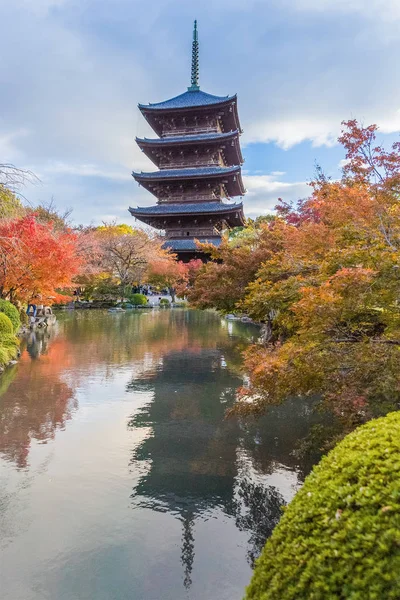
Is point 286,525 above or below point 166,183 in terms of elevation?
below

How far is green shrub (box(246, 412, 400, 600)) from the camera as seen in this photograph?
1.30m

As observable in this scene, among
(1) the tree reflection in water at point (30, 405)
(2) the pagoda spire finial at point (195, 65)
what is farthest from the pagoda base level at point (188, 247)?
(1) the tree reflection in water at point (30, 405)

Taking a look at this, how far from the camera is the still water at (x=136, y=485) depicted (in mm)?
3086

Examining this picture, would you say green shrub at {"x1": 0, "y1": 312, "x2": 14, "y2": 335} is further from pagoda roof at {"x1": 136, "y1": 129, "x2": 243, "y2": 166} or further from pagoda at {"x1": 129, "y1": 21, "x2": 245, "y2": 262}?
pagoda roof at {"x1": 136, "y1": 129, "x2": 243, "y2": 166}

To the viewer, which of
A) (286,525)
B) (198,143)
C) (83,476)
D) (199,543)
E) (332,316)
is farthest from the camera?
(198,143)

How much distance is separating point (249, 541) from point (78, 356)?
9.05m

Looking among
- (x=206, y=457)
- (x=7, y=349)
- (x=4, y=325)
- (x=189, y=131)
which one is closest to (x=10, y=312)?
(x=4, y=325)

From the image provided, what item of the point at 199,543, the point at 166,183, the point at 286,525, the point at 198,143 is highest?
the point at 198,143

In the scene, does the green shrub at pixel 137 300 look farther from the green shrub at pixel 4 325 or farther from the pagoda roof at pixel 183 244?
the green shrub at pixel 4 325

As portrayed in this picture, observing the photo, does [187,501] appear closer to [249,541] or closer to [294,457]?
[249,541]

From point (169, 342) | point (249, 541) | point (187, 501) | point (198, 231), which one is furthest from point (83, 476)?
point (198, 231)

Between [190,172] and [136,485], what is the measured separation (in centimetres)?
2413

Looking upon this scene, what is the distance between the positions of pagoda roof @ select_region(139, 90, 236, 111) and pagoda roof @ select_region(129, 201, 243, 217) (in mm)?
6362

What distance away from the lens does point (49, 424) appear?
617cm
